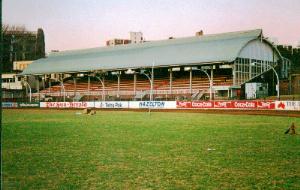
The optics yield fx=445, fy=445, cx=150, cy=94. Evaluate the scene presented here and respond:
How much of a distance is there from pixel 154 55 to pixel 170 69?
185 inches

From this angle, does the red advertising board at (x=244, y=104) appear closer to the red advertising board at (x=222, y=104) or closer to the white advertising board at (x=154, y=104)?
the red advertising board at (x=222, y=104)

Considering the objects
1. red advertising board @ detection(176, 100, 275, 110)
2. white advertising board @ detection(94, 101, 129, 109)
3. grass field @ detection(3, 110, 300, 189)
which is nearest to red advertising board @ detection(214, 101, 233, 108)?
red advertising board @ detection(176, 100, 275, 110)

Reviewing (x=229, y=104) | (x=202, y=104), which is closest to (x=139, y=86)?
(x=202, y=104)

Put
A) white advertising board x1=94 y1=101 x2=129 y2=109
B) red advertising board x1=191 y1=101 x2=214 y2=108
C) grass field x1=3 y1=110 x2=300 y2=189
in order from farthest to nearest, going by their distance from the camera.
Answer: white advertising board x1=94 y1=101 x2=129 y2=109 → red advertising board x1=191 y1=101 x2=214 y2=108 → grass field x1=3 y1=110 x2=300 y2=189

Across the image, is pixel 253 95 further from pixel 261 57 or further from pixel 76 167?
pixel 76 167

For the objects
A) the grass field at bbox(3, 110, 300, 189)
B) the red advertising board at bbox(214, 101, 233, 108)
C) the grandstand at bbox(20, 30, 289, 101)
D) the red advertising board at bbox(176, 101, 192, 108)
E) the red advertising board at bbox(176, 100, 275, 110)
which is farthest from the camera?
the grandstand at bbox(20, 30, 289, 101)

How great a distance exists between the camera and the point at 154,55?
7031cm

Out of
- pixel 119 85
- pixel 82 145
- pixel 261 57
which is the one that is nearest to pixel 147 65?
pixel 119 85

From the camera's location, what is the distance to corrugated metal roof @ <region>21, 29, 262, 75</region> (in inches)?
2456

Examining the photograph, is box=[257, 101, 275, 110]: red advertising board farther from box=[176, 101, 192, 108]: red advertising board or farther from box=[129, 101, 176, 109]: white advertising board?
box=[129, 101, 176, 109]: white advertising board

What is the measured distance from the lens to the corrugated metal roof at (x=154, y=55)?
62375 millimetres

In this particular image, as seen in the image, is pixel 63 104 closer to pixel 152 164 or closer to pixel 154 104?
pixel 154 104

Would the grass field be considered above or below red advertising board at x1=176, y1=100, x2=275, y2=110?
below

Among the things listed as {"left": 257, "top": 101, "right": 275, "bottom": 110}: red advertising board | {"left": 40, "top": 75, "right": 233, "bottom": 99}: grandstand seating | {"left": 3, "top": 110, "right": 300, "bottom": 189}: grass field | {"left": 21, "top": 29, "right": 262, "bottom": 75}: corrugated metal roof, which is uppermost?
{"left": 21, "top": 29, "right": 262, "bottom": 75}: corrugated metal roof
